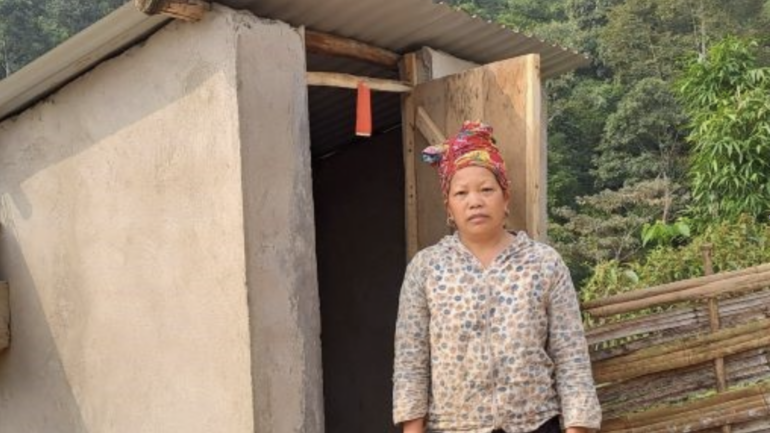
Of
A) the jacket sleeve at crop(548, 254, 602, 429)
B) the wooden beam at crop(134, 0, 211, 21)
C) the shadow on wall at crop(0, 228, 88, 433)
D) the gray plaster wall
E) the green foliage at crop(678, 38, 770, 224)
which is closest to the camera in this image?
the jacket sleeve at crop(548, 254, 602, 429)

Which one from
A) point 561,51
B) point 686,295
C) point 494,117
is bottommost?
point 686,295

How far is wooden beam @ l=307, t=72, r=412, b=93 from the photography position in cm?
336

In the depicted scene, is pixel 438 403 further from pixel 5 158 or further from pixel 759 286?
pixel 5 158

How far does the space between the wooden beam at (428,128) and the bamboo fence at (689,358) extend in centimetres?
97

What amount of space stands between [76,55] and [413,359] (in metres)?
1.77

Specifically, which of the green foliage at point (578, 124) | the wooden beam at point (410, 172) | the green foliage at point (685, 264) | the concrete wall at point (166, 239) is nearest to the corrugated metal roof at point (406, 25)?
the concrete wall at point (166, 239)

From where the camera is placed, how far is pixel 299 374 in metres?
3.02

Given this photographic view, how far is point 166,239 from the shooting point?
3.10m

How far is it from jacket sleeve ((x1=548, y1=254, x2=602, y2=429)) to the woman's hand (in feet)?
1.47

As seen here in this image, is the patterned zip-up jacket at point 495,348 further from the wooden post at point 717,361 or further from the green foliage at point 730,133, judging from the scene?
the green foliage at point 730,133

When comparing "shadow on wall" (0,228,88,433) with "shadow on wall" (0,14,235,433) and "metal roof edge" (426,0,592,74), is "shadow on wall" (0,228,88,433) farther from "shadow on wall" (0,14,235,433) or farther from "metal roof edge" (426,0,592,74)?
"metal roof edge" (426,0,592,74)

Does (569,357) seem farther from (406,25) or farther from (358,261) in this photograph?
(358,261)

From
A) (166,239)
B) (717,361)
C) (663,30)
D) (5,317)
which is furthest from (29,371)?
(663,30)

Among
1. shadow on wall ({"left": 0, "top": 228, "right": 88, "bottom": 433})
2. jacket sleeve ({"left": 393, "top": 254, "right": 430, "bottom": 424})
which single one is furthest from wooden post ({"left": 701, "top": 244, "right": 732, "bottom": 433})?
shadow on wall ({"left": 0, "top": 228, "right": 88, "bottom": 433})
